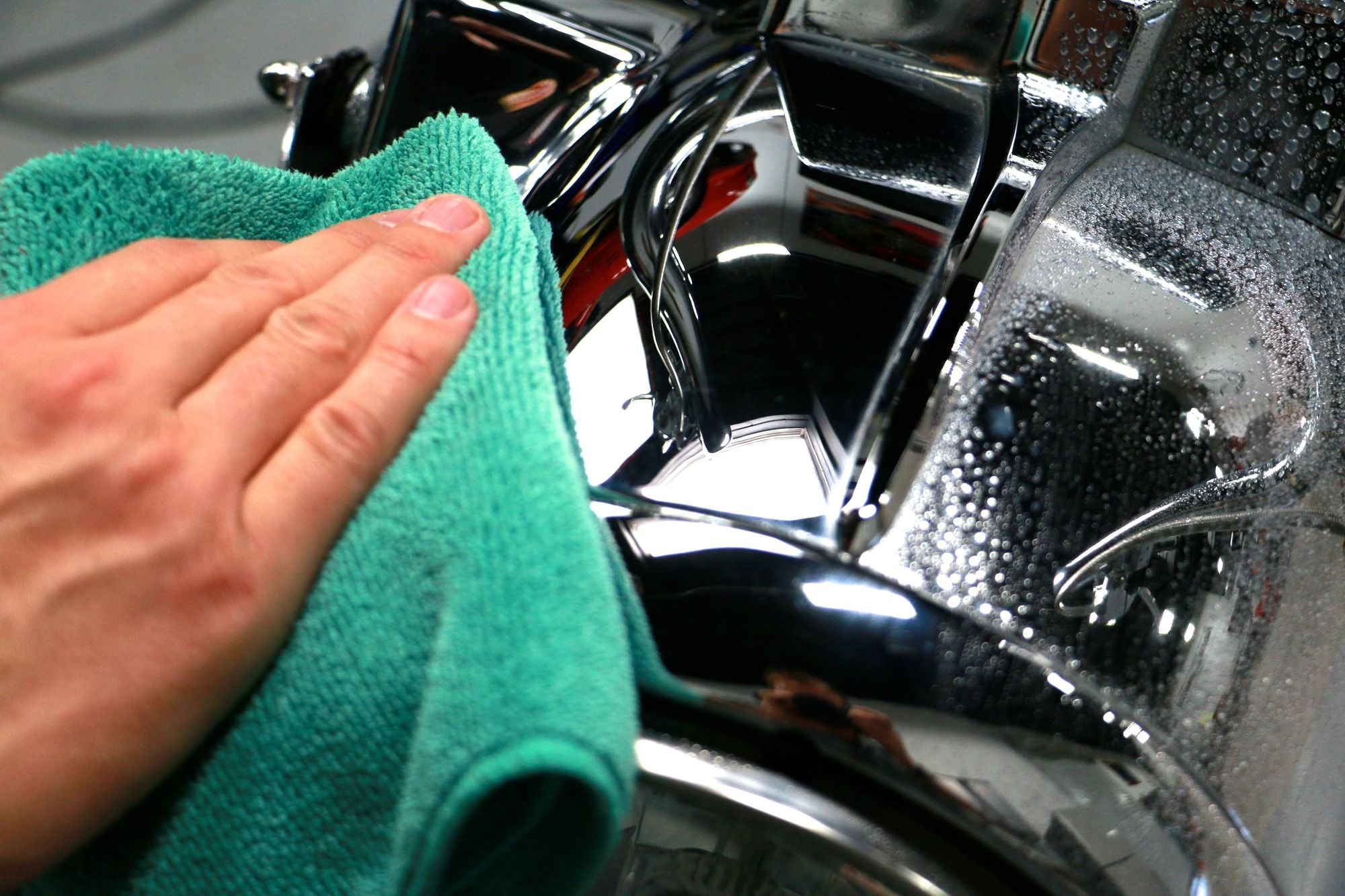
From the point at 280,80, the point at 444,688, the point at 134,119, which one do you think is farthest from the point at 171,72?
the point at 444,688

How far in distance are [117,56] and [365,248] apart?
733 mm

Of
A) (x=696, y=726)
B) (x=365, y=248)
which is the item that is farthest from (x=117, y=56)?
(x=696, y=726)

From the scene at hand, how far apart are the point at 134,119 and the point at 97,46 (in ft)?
0.40

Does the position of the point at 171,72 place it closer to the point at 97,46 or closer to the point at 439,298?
the point at 97,46

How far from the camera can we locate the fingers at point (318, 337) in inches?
8.7

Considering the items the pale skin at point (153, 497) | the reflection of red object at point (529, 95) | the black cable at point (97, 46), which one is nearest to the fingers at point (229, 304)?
the pale skin at point (153, 497)

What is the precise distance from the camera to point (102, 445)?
21 centimetres

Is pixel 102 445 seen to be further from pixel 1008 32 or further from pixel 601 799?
pixel 1008 32

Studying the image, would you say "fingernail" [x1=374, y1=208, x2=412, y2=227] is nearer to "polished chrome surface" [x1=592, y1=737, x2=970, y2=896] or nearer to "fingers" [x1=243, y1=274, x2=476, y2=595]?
"fingers" [x1=243, y1=274, x2=476, y2=595]

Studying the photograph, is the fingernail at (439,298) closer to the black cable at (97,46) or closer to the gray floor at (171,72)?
the gray floor at (171,72)

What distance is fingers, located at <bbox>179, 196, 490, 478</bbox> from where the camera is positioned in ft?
0.72

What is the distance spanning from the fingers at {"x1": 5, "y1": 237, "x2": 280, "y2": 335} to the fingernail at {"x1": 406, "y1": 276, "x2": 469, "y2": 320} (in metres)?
0.05

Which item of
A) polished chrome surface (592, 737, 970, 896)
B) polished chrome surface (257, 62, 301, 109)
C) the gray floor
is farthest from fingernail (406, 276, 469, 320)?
the gray floor

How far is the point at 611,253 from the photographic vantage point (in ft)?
1.06
